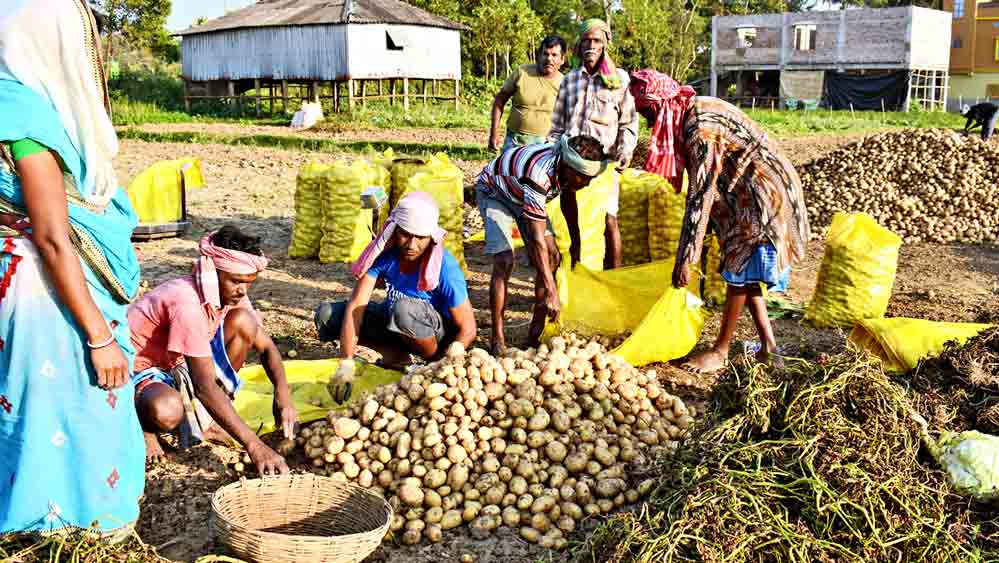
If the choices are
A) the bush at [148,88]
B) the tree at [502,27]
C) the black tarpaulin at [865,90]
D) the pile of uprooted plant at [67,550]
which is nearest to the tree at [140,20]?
the bush at [148,88]

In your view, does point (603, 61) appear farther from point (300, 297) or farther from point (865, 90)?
point (865, 90)

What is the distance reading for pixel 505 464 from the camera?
2955 millimetres

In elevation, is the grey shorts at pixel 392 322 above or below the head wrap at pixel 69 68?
below

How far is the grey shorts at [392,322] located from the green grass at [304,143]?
8.51 meters

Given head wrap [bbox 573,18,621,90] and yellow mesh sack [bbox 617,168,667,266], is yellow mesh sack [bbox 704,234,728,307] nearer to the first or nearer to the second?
yellow mesh sack [bbox 617,168,667,266]

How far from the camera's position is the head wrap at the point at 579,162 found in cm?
381

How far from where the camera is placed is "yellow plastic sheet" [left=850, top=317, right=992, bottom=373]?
12.4 feet

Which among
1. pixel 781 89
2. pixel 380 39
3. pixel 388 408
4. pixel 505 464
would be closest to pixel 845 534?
pixel 505 464

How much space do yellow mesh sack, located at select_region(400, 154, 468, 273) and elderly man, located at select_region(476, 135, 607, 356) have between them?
Answer: 3.94 feet

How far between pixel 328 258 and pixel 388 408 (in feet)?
10.3

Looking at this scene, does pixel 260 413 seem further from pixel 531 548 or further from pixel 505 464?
pixel 531 548

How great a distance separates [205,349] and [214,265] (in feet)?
0.90

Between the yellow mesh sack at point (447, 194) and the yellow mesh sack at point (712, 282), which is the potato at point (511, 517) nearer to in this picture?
the yellow mesh sack at point (712, 282)

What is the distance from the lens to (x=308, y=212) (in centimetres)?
625
